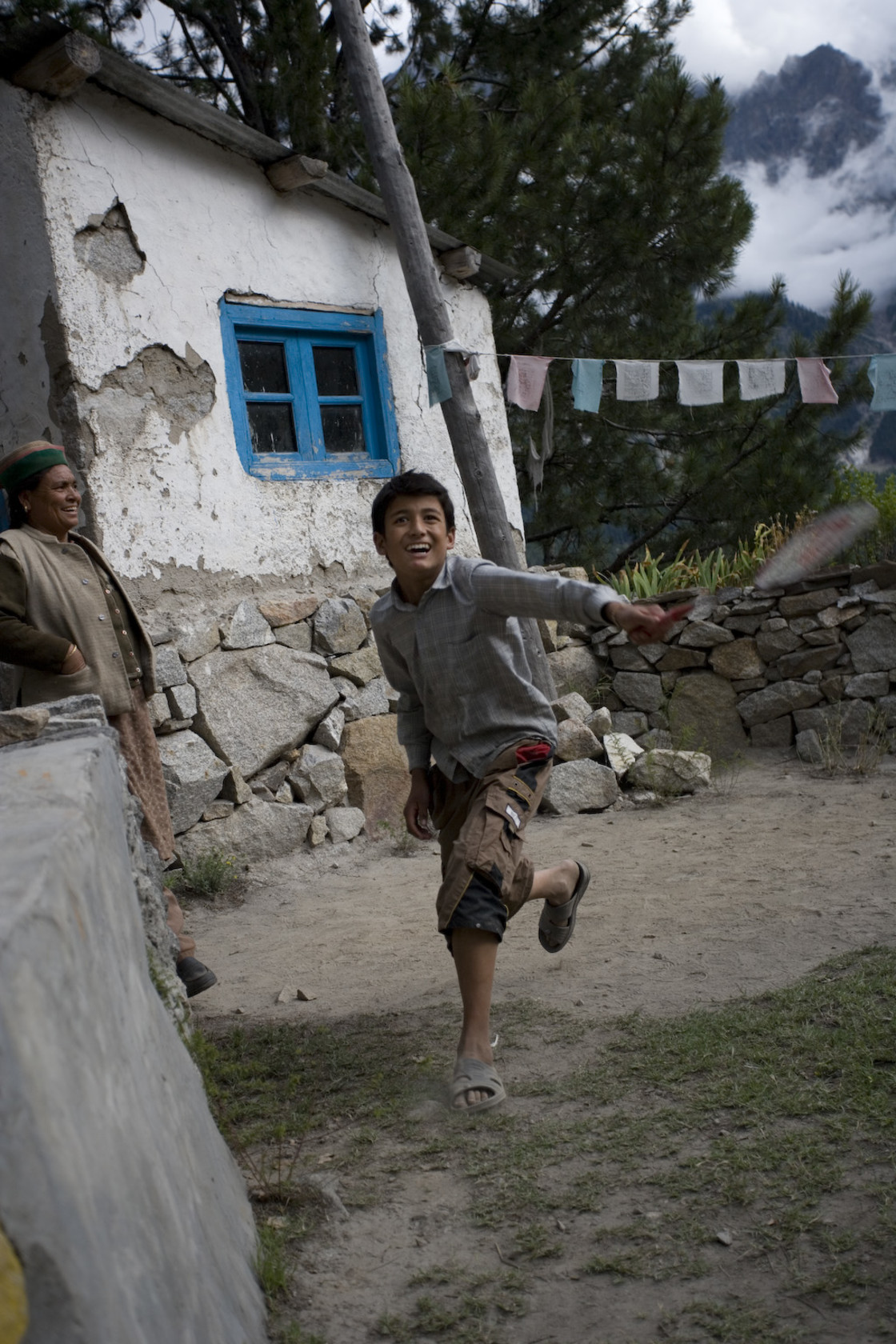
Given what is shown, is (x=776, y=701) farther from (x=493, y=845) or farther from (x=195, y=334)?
(x=493, y=845)

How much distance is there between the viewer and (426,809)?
306cm

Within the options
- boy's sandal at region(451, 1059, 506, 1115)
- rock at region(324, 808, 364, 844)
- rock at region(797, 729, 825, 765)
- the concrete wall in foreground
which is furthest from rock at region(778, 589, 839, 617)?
the concrete wall in foreground

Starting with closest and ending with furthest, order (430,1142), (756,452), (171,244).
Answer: (430,1142)
(171,244)
(756,452)

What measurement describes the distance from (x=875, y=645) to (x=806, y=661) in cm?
46

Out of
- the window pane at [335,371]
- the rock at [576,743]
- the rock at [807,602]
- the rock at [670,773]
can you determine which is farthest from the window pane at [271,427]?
the rock at [807,602]

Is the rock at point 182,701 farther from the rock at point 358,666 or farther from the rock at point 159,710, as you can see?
the rock at point 358,666

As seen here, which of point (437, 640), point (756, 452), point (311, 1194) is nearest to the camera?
point (311, 1194)

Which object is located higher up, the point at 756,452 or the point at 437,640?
the point at 756,452

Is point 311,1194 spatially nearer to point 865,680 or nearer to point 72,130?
point 72,130

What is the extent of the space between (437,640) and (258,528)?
341 centimetres

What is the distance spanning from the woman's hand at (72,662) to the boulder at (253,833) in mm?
2113

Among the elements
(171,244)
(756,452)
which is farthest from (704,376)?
(171,244)

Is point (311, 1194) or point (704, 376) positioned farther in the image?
point (704, 376)

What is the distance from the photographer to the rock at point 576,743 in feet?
22.0
